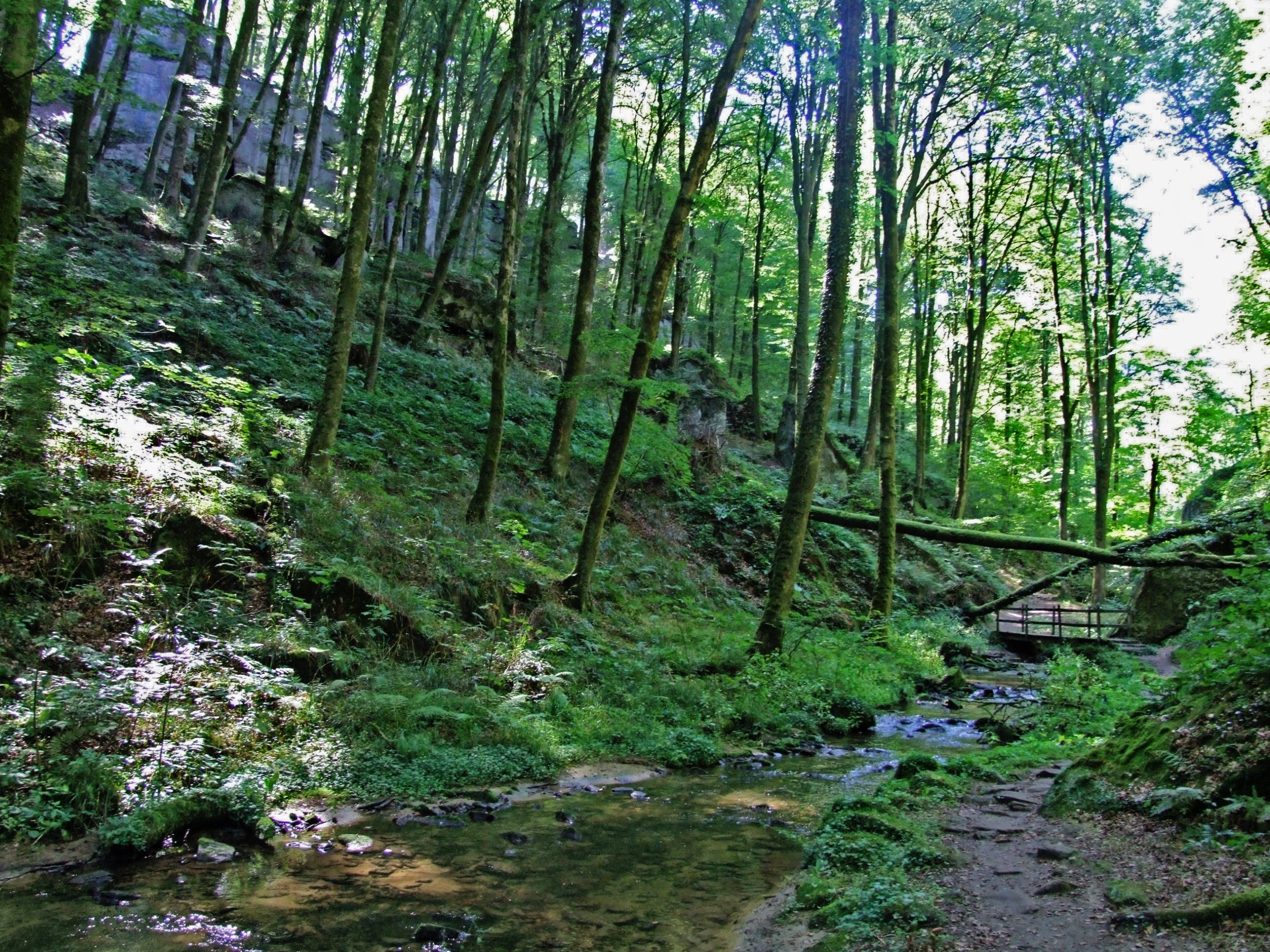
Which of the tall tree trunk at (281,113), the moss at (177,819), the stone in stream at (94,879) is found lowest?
the stone in stream at (94,879)

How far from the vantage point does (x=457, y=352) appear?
2128cm

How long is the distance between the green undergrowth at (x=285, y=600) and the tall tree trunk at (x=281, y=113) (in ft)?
8.17

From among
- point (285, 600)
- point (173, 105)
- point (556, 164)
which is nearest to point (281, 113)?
point (173, 105)

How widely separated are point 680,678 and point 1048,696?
5134 millimetres

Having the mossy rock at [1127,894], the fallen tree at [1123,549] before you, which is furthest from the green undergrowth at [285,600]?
the mossy rock at [1127,894]

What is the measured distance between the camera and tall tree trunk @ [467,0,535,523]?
42.3ft

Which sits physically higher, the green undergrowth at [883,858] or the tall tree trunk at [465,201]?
the tall tree trunk at [465,201]

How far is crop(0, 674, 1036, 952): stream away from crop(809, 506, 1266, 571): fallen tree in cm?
1215

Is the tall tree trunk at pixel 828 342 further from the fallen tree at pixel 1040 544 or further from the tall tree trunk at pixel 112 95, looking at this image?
the tall tree trunk at pixel 112 95

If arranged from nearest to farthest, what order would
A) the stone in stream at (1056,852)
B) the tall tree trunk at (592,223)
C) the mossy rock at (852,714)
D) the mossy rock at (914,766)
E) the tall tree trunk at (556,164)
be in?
the stone in stream at (1056,852), the mossy rock at (914,766), the mossy rock at (852,714), the tall tree trunk at (592,223), the tall tree trunk at (556,164)

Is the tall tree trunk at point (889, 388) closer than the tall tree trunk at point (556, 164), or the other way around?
the tall tree trunk at point (889, 388)

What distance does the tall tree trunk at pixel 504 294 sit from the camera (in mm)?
12898

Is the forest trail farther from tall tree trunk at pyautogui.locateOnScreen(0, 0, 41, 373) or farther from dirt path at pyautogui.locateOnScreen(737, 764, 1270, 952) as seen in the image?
tall tree trunk at pyautogui.locateOnScreen(0, 0, 41, 373)

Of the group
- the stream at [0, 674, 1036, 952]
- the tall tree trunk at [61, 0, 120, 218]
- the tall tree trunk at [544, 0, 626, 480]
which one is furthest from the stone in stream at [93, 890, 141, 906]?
the tall tree trunk at [61, 0, 120, 218]
